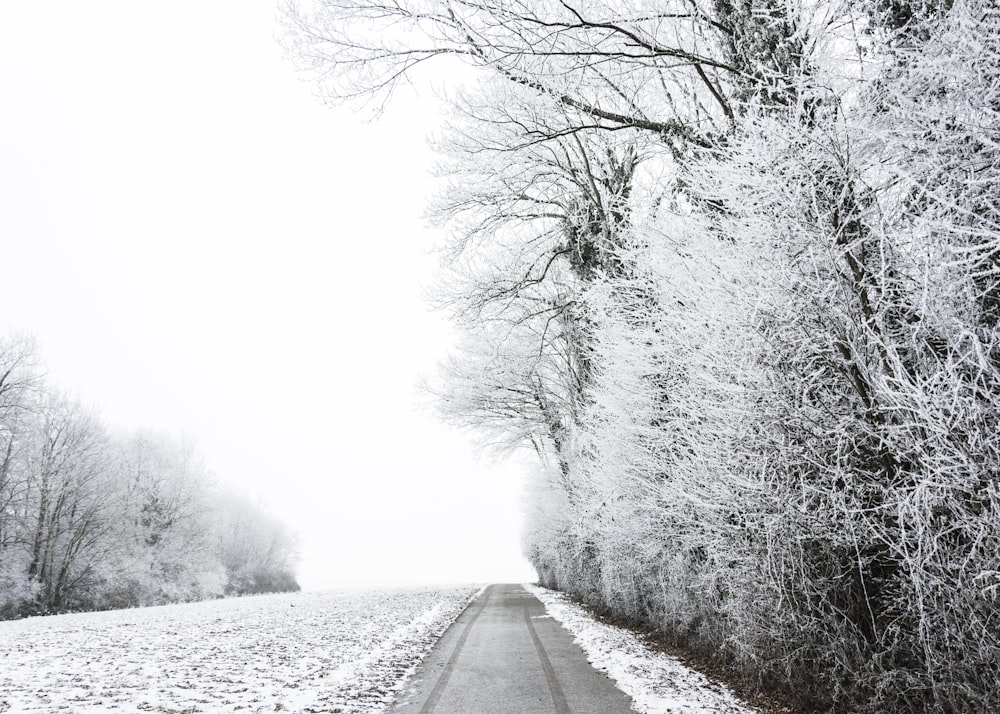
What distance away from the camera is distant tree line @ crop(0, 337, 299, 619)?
25047mm

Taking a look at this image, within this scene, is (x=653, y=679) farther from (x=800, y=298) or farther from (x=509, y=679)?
(x=800, y=298)

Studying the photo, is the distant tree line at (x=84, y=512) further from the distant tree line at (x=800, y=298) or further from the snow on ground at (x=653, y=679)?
the distant tree line at (x=800, y=298)

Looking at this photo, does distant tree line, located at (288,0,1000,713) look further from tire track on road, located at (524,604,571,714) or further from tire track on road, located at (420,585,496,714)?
tire track on road, located at (420,585,496,714)

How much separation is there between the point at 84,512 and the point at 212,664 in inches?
1010

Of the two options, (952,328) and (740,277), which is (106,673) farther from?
(952,328)

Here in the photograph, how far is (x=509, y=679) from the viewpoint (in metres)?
7.34

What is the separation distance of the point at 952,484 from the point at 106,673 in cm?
979

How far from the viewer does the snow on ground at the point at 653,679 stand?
584cm

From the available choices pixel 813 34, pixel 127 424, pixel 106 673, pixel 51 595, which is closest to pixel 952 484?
pixel 813 34

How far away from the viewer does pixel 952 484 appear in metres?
3.42

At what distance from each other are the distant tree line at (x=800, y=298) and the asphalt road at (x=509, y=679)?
1824 millimetres

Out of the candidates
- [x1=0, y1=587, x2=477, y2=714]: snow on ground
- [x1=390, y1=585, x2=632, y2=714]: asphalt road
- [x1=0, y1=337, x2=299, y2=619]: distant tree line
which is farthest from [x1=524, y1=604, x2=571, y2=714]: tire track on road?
[x1=0, y1=337, x2=299, y2=619]: distant tree line

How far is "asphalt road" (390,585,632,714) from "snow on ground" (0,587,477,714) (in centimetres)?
38

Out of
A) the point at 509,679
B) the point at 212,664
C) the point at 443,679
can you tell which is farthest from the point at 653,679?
the point at 212,664
